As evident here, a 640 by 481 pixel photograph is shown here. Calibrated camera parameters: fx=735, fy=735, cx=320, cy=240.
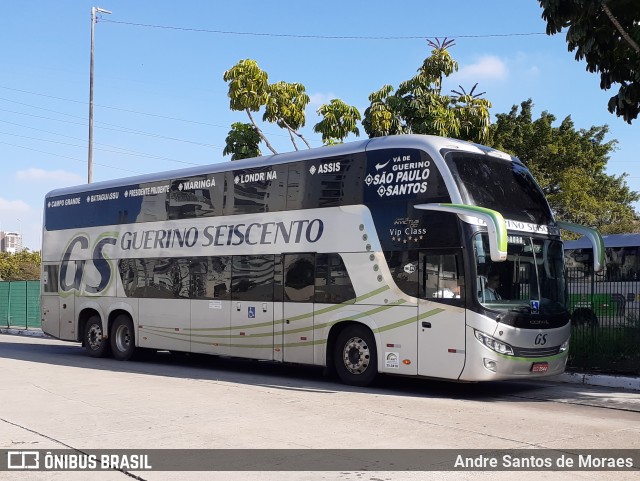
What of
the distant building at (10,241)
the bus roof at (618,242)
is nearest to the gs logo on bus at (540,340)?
the bus roof at (618,242)

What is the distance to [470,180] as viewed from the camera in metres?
11.6

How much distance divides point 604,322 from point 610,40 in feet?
18.5

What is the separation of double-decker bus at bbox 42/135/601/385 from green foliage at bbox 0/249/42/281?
31.4 meters

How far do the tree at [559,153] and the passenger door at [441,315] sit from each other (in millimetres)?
21456

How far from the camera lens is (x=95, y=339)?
60.0 feet

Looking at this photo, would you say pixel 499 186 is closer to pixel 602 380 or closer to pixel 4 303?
pixel 602 380

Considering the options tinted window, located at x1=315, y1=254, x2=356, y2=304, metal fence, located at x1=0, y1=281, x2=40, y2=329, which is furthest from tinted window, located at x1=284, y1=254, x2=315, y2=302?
metal fence, located at x1=0, y1=281, x2=40, y2=329

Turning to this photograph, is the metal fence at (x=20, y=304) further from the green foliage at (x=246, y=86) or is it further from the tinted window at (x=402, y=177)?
the tinted window at (x=402, y=177)

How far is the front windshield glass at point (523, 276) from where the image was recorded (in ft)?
36.5

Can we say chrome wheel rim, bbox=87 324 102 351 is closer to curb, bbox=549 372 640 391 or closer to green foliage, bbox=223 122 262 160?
green foliage, bbox=223 122 262 160

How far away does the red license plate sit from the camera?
11471 millimetres

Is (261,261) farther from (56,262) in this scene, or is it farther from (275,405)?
(56,262)

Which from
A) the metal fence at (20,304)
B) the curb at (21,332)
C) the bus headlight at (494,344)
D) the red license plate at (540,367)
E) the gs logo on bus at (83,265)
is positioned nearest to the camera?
the bus headlight at (494,344)

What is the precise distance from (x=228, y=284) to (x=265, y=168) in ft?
8.21
